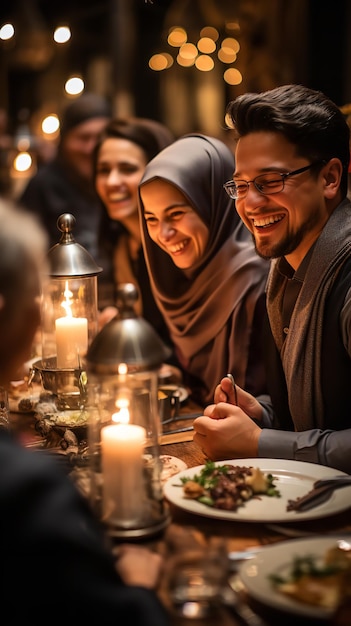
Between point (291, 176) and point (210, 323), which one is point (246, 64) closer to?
point (210, 323)

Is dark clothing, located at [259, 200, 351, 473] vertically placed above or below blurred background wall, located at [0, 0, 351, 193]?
below

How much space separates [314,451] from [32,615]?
1164mm

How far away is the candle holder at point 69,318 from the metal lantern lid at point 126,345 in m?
0.92

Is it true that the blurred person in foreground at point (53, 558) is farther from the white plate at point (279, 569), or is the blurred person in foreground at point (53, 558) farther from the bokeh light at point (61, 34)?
the bokeh light at point (61, 34)

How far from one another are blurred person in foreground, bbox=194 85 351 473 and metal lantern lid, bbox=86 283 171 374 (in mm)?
689

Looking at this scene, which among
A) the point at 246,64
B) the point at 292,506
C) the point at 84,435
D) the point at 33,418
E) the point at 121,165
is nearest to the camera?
the point at 292,506

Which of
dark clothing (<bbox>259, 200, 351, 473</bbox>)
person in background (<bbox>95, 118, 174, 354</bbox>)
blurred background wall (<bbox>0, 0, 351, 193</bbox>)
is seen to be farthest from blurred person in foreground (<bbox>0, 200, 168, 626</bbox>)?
blurred background wall (<bbox>0, 0, 351, 193</bbox>)

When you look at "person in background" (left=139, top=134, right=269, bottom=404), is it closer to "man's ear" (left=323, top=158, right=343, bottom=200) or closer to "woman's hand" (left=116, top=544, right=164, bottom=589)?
"man's ear" (left=323, top=158, right=343, bottom=200)

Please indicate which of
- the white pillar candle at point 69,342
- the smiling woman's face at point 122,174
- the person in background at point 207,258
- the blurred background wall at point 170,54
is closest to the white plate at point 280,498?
the white pillar candle at point 69,342

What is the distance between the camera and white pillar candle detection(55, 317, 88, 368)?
2801 mm

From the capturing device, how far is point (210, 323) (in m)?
3.55

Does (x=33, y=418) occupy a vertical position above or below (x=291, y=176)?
below

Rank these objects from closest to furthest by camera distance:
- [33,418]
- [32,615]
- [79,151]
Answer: [32,615] < [33,418] < [79,151]

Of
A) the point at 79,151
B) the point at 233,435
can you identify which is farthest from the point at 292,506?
the point at 79,151
